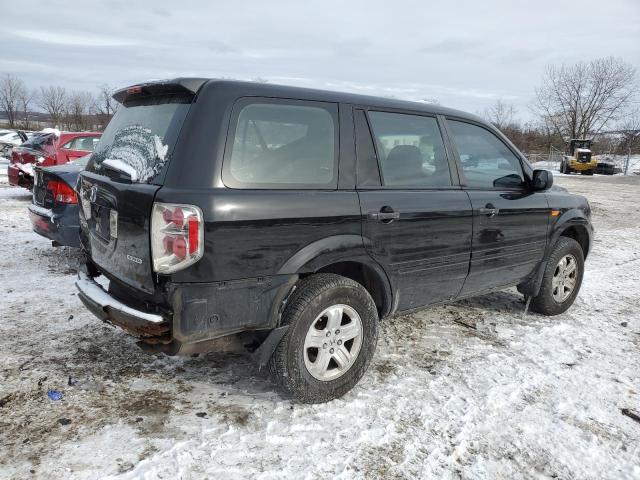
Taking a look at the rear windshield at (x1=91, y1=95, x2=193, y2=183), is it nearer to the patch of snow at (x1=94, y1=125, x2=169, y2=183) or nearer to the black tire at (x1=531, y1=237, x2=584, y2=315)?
the patch of snow at (x1=94, y1=125, x2=169, y2=183)

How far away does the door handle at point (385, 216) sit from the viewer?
3092 mm

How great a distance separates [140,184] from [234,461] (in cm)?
151

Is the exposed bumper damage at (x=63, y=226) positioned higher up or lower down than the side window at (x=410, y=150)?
lower down

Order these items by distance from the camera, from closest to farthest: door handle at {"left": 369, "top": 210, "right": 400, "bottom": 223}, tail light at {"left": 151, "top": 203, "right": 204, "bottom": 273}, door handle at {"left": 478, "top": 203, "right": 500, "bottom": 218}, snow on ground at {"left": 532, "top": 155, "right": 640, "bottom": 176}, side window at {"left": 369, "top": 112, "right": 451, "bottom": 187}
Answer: tail light at {"left": 151, "top": 203, "right": 204, "bottom": 273} → door handle at {"left": 369, "top": 210, "right": 400, "bottom": 223} → side window at {"left": 369, "top": 112, "right": 451, "bottom": 187} → door handle at {"left": 478, "top": 203, "right": 500, "bottom": 218} → snow on ground at {"left": 532, "top": 155, "right": 640, "bottom": 176}

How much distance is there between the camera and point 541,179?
13.6 feet

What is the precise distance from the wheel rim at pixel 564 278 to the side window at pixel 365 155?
246cm

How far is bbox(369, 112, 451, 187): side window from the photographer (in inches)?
130

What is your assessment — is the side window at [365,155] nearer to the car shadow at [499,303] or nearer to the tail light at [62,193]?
the car shadow at [499,303]

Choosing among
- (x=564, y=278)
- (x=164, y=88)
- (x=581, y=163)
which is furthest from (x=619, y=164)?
(x=164, y=88)

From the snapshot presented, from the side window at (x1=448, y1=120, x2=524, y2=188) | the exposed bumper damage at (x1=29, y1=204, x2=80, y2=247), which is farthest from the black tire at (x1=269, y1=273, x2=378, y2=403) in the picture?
the exposed bumper damage at (x1=29, y1=204, x2=80, y2=247)

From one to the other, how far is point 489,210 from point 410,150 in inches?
33.5

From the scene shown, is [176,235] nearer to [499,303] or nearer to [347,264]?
[347,264]

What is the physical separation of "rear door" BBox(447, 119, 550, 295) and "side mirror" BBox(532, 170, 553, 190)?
0.07 m

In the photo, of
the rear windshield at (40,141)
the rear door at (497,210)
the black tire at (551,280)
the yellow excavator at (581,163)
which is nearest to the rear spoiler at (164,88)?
the rear door at (497,210)
